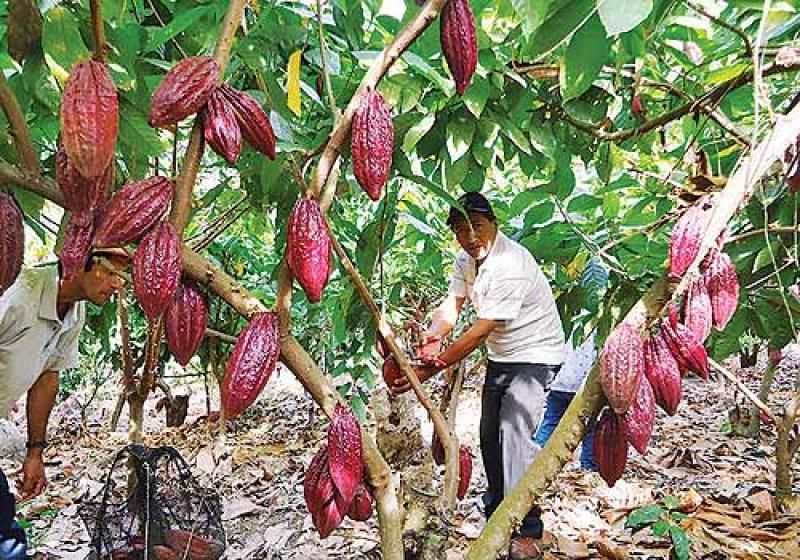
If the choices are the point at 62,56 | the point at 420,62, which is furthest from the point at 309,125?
Result: the point at 62,56

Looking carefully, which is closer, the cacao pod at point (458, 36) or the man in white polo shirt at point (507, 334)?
the cacao pod at point (458, 36)

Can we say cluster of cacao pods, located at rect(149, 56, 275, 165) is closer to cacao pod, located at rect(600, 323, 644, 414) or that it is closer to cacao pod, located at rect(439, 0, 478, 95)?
cacao pod, located at rect(439, 0, 478, 95)

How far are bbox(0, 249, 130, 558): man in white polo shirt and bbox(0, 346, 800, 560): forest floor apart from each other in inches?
10.8

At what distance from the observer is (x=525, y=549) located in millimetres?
2648

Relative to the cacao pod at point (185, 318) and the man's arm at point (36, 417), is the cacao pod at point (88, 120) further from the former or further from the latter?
the man's arm at point (36, 417)

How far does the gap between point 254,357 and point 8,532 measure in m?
1.92

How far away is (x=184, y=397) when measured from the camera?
5.77 metres

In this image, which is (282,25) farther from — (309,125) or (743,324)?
(743,324)

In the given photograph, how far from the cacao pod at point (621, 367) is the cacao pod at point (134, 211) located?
465 mm

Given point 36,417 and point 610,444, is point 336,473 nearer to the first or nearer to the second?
point 610,444

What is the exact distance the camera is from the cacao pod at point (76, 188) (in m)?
0.74

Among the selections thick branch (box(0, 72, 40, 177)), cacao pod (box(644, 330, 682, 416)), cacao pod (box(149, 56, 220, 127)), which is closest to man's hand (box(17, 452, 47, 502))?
thick branch (box(0, 72, 40, 177))

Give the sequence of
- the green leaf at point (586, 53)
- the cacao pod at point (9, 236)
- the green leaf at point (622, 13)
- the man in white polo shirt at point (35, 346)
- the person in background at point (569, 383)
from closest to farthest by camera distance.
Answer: the green leaf at point (622, 13) < the cacao pod at point (9, 236) < the green leaf at point (586, 53) < the man in white polo shirt at point (35, 346) < the person in background at point (569, 383)

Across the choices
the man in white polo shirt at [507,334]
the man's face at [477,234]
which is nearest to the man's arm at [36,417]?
the man in white polo shirt at [507,334]
